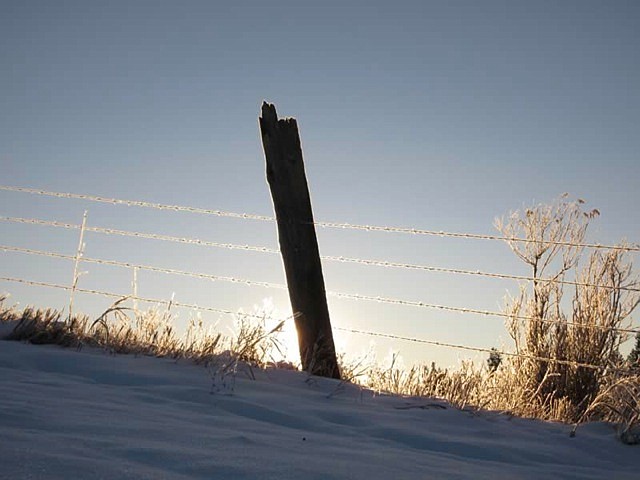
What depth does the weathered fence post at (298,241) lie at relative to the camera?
5.13 metres

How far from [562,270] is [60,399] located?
6.19 metres

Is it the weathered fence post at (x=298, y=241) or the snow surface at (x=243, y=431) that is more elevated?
the weathered fence post at (x=298, y=241)

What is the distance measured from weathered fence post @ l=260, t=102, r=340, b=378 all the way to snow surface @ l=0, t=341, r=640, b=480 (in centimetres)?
57

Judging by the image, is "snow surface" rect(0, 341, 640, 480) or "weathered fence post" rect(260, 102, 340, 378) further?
"weathered fence post" rect(260, 102, 340, 378)

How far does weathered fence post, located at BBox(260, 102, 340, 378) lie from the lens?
16.8 ft

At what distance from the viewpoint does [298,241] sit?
17.5 ft

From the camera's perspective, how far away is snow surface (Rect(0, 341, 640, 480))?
6.36 ft

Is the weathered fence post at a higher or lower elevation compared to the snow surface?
higher

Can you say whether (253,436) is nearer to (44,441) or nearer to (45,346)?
(44,441)

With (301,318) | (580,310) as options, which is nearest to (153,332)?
(301,318)

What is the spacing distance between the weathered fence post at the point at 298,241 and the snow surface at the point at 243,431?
566 millimetres

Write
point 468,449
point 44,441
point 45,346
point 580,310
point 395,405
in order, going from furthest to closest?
1. point 580,310
2. point 45,346
3. point 395,405
4. point 468,449
5. point 44,441

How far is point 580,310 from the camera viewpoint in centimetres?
723

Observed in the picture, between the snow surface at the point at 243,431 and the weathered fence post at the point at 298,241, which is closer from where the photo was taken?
the snow surface at the point at 243,431
